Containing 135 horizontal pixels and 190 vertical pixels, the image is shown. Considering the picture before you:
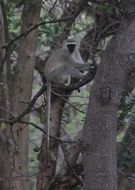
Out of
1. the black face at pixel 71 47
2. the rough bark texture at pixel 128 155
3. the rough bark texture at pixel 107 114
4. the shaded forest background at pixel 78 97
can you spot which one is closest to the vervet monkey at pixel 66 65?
the black face at pixel 71 47

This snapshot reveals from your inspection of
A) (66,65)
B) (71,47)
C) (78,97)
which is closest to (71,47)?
(71,47)

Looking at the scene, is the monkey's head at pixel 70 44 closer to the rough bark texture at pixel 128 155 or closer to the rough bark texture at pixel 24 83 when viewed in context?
the rough bark texture at pixel 24 83

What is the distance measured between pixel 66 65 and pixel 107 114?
2981mm

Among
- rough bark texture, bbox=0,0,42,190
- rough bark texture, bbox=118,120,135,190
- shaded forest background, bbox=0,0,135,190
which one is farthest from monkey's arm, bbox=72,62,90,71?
rough bark texture, bbox=118,120,135,190

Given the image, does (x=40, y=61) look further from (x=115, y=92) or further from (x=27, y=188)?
(x=115, y=92)

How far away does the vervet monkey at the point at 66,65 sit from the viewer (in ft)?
17.2

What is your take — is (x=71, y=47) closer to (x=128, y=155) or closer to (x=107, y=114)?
(x=128, y=155)

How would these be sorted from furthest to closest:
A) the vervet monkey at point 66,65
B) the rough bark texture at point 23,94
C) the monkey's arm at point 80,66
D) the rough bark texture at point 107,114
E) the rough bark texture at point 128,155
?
the vervet monkey at point 66,65
the monkey's arm at point 80,66
the rough bark texture at point 23,94
the rough bark texture at point 128,155
the rough bark texture at point 107,114

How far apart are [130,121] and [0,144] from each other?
1.20 metres

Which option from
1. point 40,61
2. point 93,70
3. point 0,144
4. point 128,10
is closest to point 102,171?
point 93,70

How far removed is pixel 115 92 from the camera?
8.66 feet

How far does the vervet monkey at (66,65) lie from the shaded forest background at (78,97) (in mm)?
161

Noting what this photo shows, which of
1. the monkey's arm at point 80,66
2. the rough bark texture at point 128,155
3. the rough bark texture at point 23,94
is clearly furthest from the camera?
the monkey's arm at point 80,66

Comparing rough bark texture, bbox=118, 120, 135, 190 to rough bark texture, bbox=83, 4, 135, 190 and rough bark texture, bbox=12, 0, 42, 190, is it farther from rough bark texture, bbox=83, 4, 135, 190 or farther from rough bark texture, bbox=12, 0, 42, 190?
rough bark texture, bbox=83, 4, 135, 190
